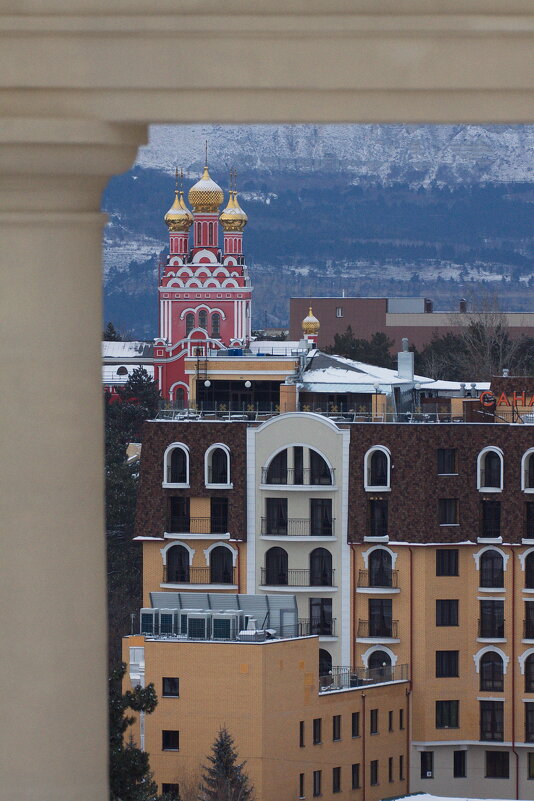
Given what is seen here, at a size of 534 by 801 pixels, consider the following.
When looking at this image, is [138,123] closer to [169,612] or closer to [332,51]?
[332,51]

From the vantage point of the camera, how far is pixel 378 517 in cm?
2420

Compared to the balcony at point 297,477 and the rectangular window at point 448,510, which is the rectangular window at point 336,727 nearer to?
the rectangular window at point 448,510

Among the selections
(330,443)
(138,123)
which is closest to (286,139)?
(330,443)

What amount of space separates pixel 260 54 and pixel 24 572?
98 centimetres

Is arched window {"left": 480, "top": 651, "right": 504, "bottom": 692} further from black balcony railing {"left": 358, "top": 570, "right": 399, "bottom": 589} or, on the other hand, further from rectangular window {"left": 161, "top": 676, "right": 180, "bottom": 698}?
rectangular window {"left": 161, "top": 676, "right": 180, "bottom": 698}

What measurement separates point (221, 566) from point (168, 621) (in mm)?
5511

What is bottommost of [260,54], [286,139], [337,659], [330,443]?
[337,659]

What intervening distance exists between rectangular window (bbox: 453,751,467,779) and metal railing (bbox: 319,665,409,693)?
4.95 ft

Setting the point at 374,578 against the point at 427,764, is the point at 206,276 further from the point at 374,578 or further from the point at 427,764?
the point at 427,764

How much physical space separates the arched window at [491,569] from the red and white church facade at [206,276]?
37893 mm

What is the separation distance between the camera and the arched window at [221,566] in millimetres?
24734

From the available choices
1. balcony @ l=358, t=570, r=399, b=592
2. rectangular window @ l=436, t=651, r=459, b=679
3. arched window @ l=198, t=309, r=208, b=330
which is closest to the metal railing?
rectangular window @ l=436, t=651, r=459, b=679

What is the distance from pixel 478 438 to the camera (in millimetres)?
23797

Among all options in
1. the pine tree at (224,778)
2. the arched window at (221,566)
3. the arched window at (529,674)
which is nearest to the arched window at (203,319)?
the arched window at (221,566)
